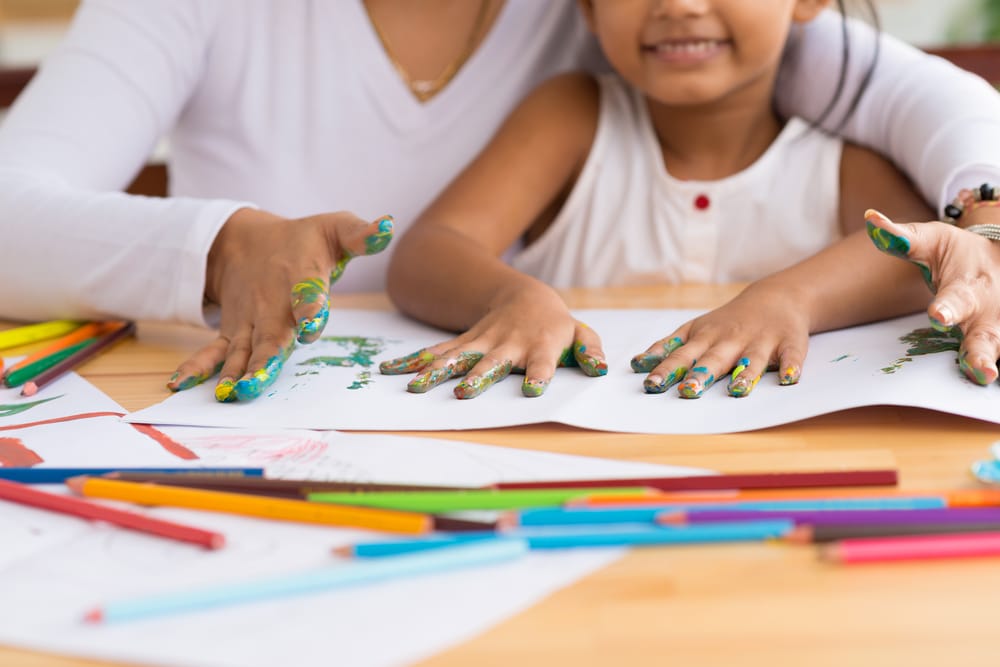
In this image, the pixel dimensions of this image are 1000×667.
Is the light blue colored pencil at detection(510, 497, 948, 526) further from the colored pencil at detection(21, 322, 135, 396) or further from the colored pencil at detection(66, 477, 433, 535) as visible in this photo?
the colored pencil at detection(21, 322, 135, 396)

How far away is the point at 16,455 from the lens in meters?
0.49

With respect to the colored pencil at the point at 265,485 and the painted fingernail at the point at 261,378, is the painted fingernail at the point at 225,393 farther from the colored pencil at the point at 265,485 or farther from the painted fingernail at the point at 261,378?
the colored pencil at the point at 265,485

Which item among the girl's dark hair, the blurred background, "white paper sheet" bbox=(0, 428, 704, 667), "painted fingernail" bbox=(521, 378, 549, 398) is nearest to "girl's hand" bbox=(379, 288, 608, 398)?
"painted fingernail" bbox=(521, 378, 549, 398)

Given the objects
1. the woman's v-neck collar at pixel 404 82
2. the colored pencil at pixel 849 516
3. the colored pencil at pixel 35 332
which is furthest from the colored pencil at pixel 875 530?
the woman's v-neck collar at pixel 404 82

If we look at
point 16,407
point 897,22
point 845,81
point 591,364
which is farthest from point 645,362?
point 897,22

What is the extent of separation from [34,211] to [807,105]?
68cm

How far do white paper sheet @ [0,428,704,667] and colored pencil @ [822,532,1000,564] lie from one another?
78mm

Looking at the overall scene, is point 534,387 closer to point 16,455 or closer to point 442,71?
point 16,455

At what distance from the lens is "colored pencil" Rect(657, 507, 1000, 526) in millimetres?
368

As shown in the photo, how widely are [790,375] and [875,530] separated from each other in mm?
222

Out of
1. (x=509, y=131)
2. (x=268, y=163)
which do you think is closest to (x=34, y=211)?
(x=268, y=163)

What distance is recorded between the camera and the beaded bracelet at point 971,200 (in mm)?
704

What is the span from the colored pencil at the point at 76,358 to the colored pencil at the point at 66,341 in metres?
0.01

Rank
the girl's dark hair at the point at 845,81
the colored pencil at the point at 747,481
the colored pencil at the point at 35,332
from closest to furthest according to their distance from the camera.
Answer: the colored pencil at the point at 747,481 < the colored pencil at the point at 35,332 < the girl's dark hair at the point at 845,81
